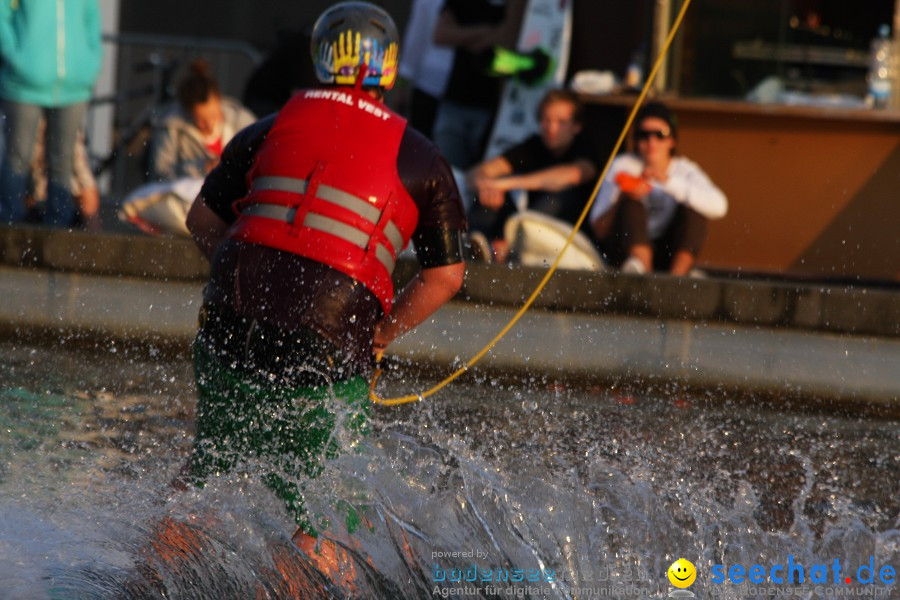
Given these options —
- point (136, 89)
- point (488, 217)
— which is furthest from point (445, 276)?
point (136, 89)

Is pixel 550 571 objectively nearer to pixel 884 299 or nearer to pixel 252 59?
pixel 884 299

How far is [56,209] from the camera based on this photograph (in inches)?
362

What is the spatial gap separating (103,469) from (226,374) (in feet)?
4.84

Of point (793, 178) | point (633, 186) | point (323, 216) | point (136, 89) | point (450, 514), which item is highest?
point (323, 216)

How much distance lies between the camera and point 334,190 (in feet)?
13.3

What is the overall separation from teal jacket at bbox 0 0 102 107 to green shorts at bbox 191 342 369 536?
563cm

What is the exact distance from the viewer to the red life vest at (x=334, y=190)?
13.2 ft

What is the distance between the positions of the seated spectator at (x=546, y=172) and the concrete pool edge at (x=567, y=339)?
4.36 feet

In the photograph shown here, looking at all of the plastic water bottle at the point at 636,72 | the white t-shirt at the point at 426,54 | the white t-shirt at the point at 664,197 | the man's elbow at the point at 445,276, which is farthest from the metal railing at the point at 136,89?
the man's elbow at the point at 445,276

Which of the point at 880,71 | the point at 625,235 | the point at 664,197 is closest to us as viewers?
the point at 625,235

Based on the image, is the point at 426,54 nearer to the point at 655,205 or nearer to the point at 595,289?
the point at 655,205

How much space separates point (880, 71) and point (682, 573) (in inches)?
283

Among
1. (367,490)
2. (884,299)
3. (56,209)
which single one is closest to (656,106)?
(884,299)

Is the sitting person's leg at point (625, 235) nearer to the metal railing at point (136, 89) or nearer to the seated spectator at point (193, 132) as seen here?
the seated spectator at point (193, 132)
